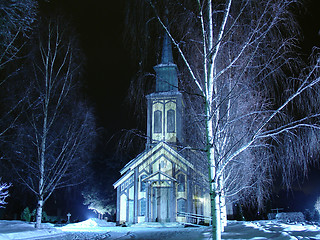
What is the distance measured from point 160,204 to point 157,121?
29.0ft

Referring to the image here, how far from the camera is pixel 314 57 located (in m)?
6.07

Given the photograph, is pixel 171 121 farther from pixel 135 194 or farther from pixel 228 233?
pixel 228 233

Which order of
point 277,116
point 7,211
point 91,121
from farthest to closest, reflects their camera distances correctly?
point 7,211 < point 91,121 < point 277,116

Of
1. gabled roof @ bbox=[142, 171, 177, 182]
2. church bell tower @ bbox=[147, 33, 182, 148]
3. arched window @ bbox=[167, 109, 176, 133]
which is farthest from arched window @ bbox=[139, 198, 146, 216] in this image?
arched window @ bbox=[167, 109, 176, 133]

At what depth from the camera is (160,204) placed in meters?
25.1

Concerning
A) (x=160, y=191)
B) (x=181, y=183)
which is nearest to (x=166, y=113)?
(x=181, y=183)

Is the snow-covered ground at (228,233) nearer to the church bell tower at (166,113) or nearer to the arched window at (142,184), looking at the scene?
the arched window at (142,184)

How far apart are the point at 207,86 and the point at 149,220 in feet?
64.7

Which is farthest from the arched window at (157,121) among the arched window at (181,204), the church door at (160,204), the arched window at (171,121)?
the arched window at (181,204)

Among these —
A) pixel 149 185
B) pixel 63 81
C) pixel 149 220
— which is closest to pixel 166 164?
pixel 149 185

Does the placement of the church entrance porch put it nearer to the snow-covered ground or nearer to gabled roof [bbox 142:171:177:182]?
gabled roof [bbox 142:171:177:182]

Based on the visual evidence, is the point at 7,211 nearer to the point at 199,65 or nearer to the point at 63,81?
the point at 63,81

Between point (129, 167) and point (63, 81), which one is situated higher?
point (63, 81)

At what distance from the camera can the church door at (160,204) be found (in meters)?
24.7
